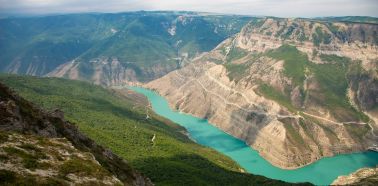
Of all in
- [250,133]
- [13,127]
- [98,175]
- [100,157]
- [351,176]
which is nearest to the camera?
[98,175]

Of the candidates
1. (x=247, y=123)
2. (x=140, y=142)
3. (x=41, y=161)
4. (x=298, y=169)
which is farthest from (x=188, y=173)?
(x=247, y=123)

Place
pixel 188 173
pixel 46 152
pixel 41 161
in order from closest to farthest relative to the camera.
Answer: pixel 41 161 → pixel 46 152 → pixel 188 173

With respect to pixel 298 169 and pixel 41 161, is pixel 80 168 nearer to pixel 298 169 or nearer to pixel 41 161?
pixel 41 161

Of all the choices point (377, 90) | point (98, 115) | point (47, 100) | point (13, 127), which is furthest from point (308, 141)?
point (13, 127)

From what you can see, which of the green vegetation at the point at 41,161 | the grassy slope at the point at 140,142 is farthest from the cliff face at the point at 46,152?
the grassy slope at the point at 140,142

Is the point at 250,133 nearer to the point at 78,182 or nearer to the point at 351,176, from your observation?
the point at 351,176

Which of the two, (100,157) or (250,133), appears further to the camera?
(250,133)

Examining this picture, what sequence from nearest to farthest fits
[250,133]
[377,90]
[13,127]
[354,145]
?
[13,127], [354,145], [250,133], [377,90]

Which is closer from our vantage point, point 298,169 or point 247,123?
point 298,169
